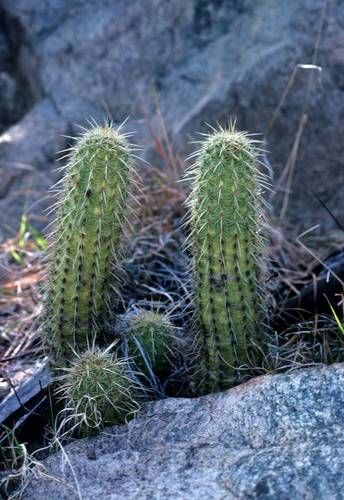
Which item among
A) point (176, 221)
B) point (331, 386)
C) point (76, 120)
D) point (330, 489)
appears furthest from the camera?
point (76, 120)

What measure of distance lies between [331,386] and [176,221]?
1.68 meters

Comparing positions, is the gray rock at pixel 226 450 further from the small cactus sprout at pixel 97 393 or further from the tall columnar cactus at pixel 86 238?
the tall columnar cactus at pixel 86 238

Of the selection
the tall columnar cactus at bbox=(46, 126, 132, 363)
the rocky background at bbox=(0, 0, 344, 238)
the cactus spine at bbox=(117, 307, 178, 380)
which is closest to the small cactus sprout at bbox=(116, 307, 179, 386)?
the cactus spine at bbox=(117, 307, 178, 380)

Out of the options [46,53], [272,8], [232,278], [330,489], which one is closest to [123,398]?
[232,278]

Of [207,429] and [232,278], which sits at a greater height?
[232,278]

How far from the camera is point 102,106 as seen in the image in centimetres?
486

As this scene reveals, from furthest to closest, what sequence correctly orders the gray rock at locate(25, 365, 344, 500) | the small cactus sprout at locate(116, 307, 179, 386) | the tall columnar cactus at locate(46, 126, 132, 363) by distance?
the small cactus sprout at locate(116, 307, 179, 386) → the tall columnar cactus at locate(46, 126, 132, 363) → the gray rock at locate(25, 365, 344, 500)

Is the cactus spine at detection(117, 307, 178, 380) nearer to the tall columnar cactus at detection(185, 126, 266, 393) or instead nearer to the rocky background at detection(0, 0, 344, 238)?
the tall columnar cactus at detection(185, 126, 266, 393)

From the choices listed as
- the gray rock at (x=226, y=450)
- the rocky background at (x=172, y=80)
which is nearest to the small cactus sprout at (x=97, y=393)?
the gray rock at (x=226, y=450)

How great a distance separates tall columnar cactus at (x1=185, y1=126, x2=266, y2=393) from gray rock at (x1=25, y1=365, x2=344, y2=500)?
19 centimetres

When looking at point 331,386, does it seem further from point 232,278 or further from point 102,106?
point 102,106

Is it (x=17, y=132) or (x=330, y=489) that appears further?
(x=17, y=132)

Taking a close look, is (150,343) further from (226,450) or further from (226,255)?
(226,450)

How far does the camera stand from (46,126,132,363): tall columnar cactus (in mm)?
2711
